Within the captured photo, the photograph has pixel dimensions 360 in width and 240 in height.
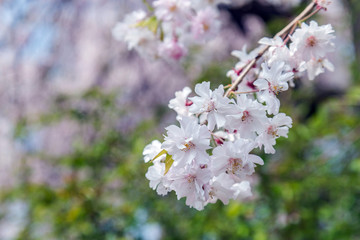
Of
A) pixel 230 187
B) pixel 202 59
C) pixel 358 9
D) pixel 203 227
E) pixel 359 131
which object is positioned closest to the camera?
pixel 230 187

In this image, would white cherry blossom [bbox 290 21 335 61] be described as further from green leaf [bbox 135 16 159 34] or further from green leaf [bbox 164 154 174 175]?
green leaf [bbox 135 16 159 34]

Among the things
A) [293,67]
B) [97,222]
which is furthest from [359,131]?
[293,67]

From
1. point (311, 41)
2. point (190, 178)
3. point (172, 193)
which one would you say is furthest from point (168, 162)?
point (172, 193)

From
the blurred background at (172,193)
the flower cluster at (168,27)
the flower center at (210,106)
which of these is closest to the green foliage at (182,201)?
the blurred background at (172,193)

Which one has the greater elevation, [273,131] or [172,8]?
[172,8]

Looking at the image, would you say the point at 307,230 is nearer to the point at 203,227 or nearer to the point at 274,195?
the point at 274,195

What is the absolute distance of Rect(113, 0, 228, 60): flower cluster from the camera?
990mm

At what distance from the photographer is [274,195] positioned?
166 centimetres

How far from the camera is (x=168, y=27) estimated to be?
3.48 ft

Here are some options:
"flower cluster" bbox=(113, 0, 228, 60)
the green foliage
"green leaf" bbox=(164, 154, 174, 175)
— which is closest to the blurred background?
the green foliage

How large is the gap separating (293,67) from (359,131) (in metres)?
1.53

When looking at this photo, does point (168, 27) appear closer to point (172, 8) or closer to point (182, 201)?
point (172, 8)

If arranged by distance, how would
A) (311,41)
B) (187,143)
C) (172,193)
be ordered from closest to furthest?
1. (187,143)
2. (311,41)
3. (172,193)

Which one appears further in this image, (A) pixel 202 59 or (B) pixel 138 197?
(A) pixel 202 59
